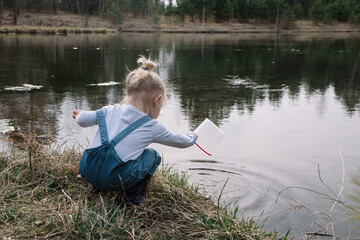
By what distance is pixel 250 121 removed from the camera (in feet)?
19.9

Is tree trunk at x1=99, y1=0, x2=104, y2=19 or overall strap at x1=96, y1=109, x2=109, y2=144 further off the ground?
tree trunk at x1=99, y1=0, x2=104, y2=19

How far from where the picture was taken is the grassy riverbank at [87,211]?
2146mm

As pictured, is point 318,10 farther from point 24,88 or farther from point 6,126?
point 6,126

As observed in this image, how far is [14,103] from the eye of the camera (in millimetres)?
6652

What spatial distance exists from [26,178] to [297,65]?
Result: 40.6 feet

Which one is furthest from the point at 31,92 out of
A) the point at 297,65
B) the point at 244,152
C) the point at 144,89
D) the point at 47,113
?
the point at 297,65

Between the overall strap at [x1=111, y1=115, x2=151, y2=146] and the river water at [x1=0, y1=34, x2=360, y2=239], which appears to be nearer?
the overall strap at [x1=111, y1=115, x2=151, y2=146]

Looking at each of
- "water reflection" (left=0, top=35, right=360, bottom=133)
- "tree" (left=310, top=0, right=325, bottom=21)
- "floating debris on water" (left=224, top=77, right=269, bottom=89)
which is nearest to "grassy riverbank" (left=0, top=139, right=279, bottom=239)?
"water reflection" (left=0, top=35, right=360, bottom=133)

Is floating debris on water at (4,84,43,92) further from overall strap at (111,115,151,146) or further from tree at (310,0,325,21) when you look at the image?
tree at (310,0,325,21)

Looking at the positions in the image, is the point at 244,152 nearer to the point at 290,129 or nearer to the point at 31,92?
the point at 290,129

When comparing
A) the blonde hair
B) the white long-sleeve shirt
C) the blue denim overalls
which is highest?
the blonde hair

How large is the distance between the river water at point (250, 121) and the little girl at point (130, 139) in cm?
99

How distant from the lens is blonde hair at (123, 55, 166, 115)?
8.00 ft

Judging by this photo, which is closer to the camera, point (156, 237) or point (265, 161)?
point (156, 237)
